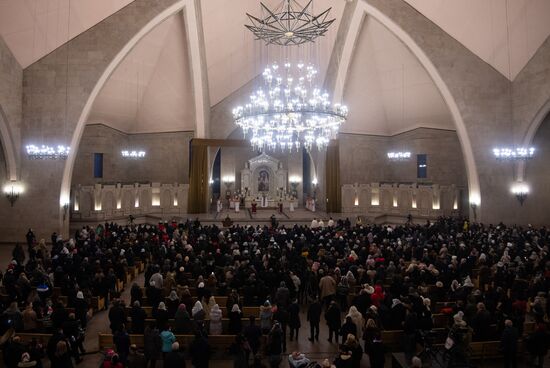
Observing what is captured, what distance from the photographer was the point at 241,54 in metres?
23.5

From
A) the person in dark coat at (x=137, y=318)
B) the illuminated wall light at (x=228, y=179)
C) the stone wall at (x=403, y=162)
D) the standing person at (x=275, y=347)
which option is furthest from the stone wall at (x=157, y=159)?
the standing person at (x=275, y=347)

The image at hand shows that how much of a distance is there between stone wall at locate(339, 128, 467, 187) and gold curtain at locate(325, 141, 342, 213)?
60.7 inches

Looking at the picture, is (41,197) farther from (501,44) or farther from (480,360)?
(501,44)

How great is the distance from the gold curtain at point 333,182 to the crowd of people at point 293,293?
33.4ft

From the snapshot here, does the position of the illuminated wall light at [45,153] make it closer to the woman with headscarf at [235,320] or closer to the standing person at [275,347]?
the woman with headscarf at [235,320]

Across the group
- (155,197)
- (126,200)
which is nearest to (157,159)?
(155,197)

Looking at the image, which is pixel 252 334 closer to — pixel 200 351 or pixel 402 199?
pixel 200 351

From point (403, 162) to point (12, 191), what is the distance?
2075 cm

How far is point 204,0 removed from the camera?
62.2 ft

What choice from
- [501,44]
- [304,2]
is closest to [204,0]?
[304,2]

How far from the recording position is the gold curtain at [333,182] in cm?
2506

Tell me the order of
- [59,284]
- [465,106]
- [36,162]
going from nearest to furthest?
[59,284] < [36,162] < [465,106]

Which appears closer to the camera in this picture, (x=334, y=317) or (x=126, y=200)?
(x=334, y=317)

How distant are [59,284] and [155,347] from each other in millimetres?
4390
